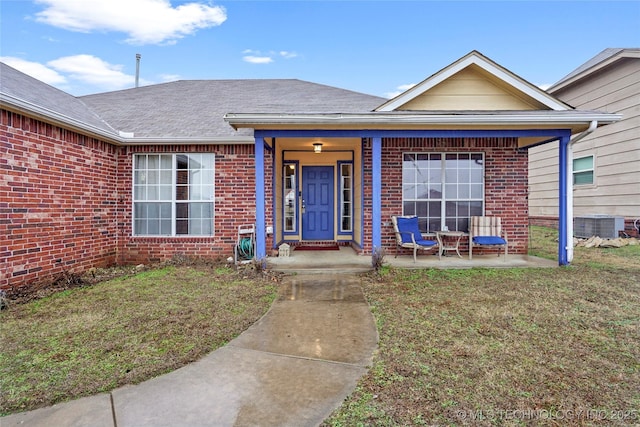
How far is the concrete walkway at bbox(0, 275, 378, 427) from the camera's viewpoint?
81.3 inches

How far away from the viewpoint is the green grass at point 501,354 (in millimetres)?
2105

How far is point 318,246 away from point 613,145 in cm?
953

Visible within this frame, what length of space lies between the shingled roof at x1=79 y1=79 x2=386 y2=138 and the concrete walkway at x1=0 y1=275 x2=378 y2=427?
4.06 meters

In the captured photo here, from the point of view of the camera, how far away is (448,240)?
7754 mm

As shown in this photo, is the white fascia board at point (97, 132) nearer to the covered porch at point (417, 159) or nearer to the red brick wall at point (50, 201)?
the red brick wall at point (50, 201)

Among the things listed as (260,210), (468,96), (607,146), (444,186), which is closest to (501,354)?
(260,210)

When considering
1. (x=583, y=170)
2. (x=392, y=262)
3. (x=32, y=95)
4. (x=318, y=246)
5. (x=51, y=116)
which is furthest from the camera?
(x=583, y=170)

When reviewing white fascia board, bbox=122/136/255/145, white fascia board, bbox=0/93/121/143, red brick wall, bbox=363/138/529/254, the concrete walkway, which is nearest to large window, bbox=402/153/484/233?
red brick wall, bbox=363/138/529/254

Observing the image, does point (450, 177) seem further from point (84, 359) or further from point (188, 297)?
point (84, 359)

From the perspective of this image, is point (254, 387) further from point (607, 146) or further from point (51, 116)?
point (607, 146)

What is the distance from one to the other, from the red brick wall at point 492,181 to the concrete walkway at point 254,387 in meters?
4.29

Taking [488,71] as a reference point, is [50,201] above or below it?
below

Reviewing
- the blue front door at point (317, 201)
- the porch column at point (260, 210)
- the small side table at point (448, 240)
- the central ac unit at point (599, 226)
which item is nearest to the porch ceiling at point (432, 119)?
the porch column at point (260, 210)

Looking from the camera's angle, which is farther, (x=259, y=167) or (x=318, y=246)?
(x=318, y=246)
